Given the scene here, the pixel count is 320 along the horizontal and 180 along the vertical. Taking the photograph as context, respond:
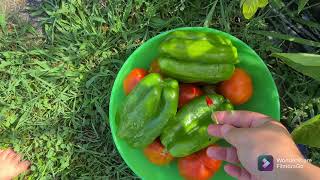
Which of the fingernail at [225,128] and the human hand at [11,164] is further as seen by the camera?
the human hand at [11,164]

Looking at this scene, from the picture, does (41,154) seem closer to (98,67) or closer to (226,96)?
(98,67)

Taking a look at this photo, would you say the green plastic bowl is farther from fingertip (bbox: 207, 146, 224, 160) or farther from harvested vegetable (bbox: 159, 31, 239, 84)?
fingertip (bbox: 207, 146, 224, 160)

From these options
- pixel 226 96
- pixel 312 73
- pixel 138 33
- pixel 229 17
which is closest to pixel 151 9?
pixel 138 33

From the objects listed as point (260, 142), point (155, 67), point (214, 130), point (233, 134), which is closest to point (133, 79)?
Answer: point (155, 67)

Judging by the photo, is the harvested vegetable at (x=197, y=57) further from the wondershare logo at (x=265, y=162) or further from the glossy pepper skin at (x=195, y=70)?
the wondershare logo at (x=265, y=162)

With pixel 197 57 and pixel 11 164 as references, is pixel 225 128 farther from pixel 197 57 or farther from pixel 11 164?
pixel 11 164

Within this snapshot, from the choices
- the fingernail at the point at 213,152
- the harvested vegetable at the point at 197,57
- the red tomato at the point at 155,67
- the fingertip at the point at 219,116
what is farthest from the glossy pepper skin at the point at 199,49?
the fingernail at the point at 213,152
